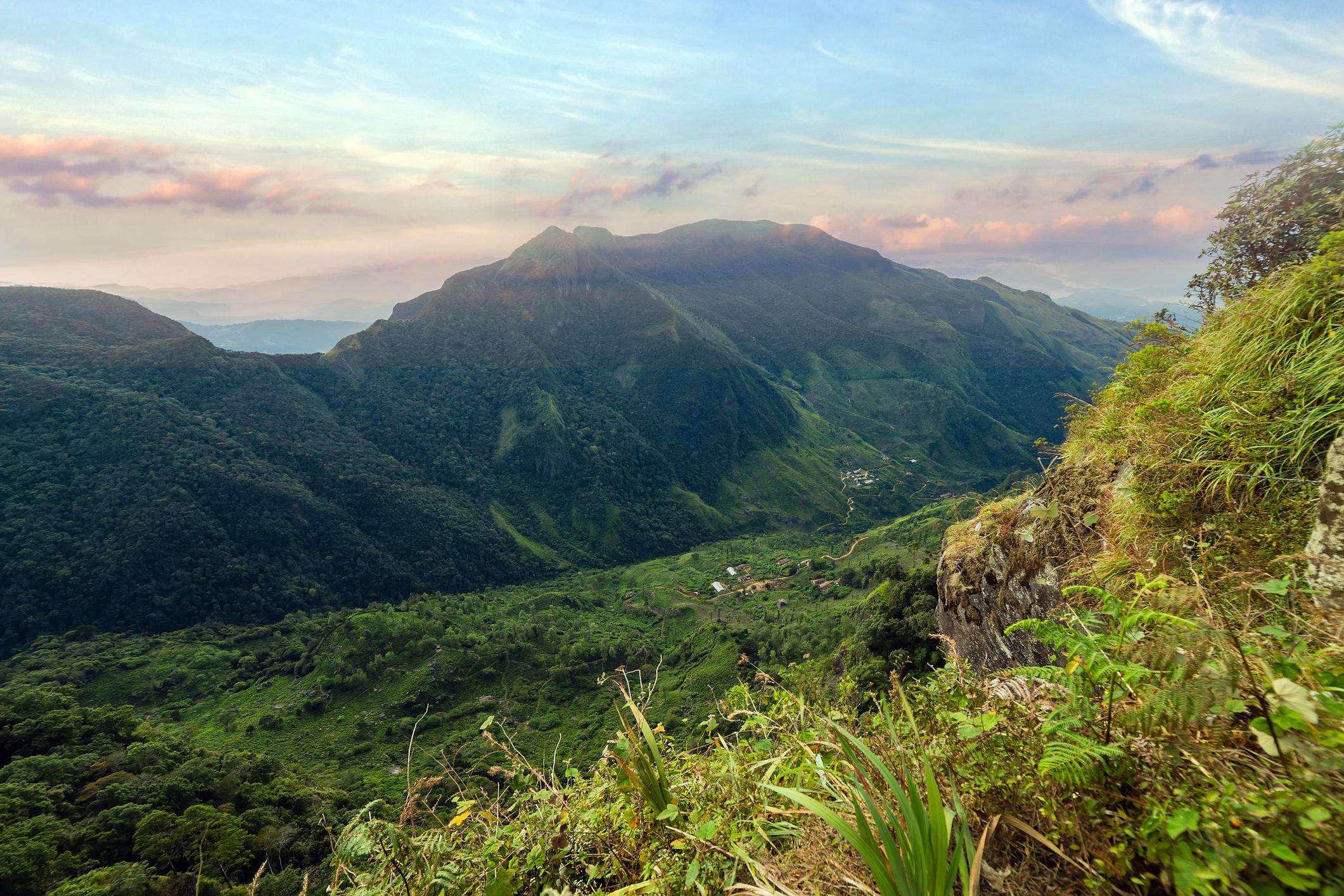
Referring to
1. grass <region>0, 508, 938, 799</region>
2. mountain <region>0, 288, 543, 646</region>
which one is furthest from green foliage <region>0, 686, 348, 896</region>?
mountain <region>0, 288, 543, 646</region>

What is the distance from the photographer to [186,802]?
114 ft

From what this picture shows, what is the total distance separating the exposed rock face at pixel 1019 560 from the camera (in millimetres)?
8930

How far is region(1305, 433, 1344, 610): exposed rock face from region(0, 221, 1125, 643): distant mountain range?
66905 mm

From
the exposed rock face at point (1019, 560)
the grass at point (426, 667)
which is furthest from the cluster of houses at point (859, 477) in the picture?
the exposed rock face at point (1019, 560)

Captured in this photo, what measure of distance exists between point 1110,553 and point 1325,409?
2.49 m

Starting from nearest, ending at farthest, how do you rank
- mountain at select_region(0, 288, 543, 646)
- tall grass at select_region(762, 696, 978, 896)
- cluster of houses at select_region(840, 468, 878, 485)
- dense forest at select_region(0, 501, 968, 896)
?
tall grass at select_region(762, 696, 978, 896) → dense forest at select_region(0, 501, 968, 896) → mountain at select_region(0, 288, 543, 646) → cluster of houses at select_region(840, 468, 878, 485)

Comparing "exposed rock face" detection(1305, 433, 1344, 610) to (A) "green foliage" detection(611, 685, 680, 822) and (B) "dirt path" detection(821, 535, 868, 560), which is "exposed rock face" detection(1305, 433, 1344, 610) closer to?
(A) "green foliage" detection(611, 685, 680, 822)

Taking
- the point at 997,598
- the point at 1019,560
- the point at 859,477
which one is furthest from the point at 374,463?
the point at 1019,560

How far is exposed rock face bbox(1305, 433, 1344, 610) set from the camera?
3191mm

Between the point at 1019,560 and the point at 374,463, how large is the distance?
14973 cm

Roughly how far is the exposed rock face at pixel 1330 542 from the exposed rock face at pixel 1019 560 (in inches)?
147

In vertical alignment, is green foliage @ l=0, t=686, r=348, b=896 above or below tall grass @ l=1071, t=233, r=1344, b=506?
below

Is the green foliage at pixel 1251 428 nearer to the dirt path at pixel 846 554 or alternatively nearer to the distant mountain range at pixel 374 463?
the distant mountain range at pixel 374 463

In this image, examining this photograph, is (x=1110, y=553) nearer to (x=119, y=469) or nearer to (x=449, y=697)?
(x=449, y=697)
